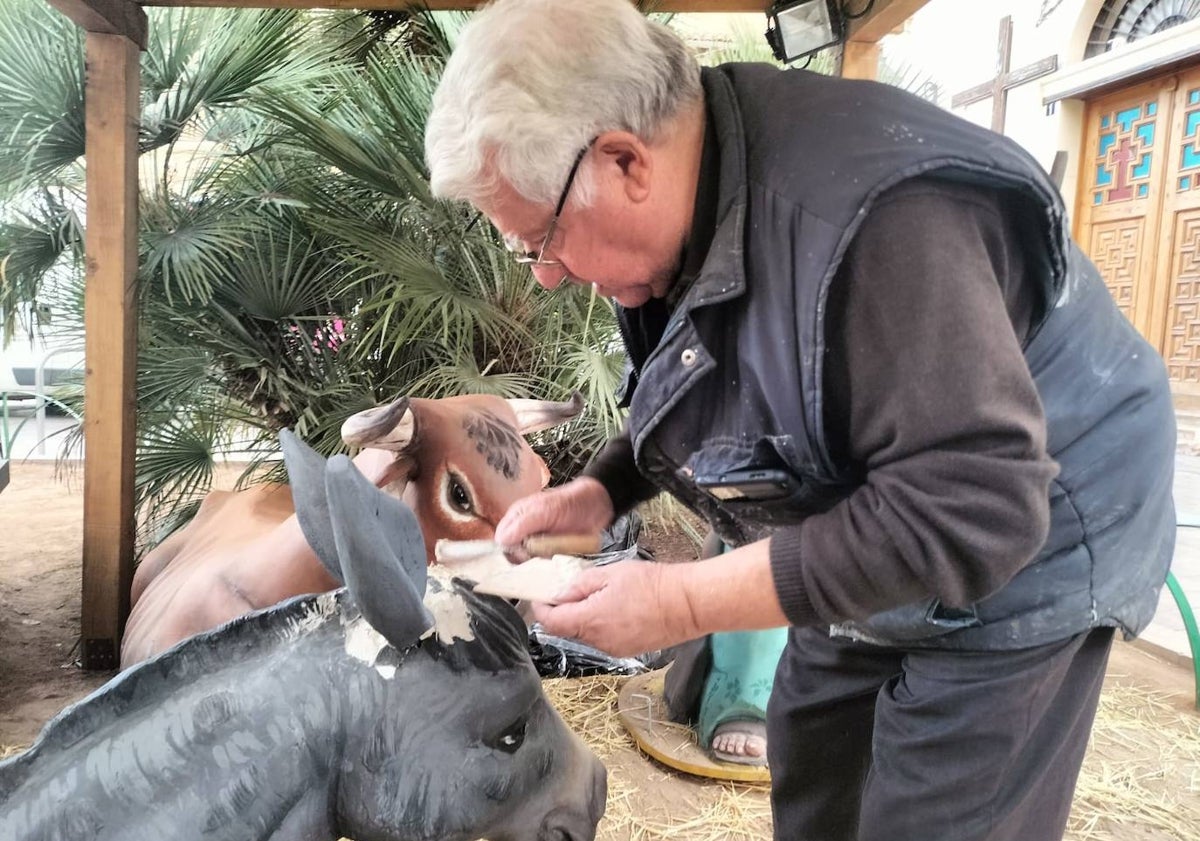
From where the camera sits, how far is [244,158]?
4.61 metres

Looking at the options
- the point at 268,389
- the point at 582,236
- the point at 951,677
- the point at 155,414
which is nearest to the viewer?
→ the point at 582,236

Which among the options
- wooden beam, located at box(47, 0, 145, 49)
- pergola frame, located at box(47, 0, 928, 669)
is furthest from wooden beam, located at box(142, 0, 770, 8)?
wooden beam, located at box(47, 0, 145, 49)

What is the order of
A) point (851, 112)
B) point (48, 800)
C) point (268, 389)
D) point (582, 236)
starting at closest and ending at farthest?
point (48, 800)
point (851, 112)
point (582, 236)
point (268, 389)

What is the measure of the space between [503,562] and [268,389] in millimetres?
3563

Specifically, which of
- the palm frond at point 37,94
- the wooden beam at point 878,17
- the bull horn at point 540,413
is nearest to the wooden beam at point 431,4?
the wooden beam at point 878,17

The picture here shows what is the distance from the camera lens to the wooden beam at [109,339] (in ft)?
10.7

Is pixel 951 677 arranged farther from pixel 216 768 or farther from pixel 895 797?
pixel 216 768

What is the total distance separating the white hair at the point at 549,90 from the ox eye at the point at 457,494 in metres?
1.49

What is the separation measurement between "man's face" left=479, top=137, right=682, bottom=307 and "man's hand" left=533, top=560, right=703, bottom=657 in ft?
1.40

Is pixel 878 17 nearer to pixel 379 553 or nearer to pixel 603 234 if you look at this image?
pixel 603 234

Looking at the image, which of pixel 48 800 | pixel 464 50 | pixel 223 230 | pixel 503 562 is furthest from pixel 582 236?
pixel 223 230

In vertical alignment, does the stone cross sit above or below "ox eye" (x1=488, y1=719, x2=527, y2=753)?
above

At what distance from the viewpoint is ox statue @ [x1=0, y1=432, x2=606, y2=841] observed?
920mm

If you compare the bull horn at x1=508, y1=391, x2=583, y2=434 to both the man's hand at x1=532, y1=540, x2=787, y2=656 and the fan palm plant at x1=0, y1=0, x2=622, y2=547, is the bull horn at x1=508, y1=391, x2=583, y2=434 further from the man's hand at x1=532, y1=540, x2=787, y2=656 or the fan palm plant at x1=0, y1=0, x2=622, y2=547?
the man's hand at x1=532, y1=540, x2=787, y2=656
